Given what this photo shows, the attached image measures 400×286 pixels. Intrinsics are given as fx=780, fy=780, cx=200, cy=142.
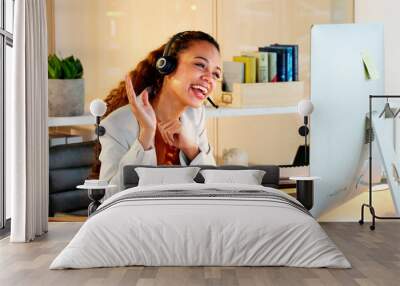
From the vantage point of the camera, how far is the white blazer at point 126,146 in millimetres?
8008

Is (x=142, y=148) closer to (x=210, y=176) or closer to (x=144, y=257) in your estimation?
(x=210, y=176)

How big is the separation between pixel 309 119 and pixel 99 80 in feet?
7.28

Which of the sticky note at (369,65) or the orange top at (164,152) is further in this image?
the orange top at (164,152)

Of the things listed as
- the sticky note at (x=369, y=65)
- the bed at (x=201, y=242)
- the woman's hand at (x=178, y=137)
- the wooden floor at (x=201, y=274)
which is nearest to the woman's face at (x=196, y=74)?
the woman's hand at (x=178, y=137)

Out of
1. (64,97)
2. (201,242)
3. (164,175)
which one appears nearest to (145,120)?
(164,175)

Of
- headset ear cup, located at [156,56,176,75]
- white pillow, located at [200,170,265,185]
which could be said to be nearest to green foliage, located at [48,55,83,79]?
headset ear cup, located at [156,56,176,75]

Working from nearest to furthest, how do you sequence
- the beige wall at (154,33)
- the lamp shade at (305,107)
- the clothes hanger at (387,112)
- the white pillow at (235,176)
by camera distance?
the white pillow at (235,176), the clothes hanger at (387,112), the lamp shade at (305,107), the beige wall at (154,33)

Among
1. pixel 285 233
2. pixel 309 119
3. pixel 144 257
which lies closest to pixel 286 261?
pixel 285 233

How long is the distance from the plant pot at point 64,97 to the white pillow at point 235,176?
1.58 metres

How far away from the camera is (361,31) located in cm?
779

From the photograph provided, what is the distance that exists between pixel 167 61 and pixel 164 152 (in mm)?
935

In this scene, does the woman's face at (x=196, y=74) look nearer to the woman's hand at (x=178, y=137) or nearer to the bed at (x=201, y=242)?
the woman's hand at (x=178, y=137)

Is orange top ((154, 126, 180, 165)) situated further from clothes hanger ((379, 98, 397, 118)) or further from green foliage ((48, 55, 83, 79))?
clothes hanger ((379, 98, 397, 118))

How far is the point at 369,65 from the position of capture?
306 inches
